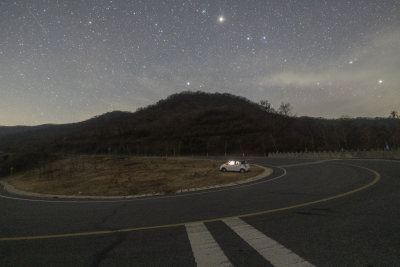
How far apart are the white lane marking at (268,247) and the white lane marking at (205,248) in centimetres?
68

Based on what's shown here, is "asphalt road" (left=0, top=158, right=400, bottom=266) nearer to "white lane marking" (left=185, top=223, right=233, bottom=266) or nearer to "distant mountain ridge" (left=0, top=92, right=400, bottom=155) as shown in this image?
"white lane marking" (left=185, top=223, right=233, bottom=266)

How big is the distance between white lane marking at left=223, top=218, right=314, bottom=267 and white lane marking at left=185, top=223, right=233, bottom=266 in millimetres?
683

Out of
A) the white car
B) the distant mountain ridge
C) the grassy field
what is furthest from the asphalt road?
the distant mountain ridge

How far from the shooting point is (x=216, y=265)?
332 cm

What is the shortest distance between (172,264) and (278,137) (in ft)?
338

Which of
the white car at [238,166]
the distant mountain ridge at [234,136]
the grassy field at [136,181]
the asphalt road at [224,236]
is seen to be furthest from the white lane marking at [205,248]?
the distant mountain ridge at [234,136]

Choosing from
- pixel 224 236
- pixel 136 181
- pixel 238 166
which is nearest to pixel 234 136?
pixel 238 166

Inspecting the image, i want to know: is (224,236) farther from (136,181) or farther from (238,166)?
(238,166)

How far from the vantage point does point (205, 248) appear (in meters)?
3.96

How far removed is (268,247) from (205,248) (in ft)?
3.99

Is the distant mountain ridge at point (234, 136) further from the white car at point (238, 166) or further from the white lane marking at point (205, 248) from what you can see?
the white lane marking at point (205, 248)

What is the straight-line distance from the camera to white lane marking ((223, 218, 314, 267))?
10.8ft

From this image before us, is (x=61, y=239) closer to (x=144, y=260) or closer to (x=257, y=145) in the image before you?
(x=144, y=260)

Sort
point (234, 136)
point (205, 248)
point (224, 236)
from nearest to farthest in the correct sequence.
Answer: point (205, 248), point (224, 236), point (234, 136)
